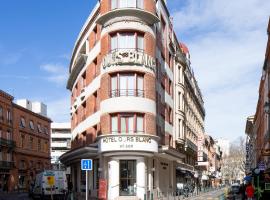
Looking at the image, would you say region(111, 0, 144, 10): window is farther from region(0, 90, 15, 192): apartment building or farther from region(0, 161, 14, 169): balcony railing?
region(0, 161, 14, 169): balcony railing

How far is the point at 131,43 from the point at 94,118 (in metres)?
9.89

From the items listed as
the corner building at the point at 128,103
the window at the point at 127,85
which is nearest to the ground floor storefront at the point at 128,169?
the corner building at the point at 128,103

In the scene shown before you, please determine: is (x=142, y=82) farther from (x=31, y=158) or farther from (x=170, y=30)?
(x=31, y=158)

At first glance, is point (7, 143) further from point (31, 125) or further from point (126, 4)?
point (126, 4)

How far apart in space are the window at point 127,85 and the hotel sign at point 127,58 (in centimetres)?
105

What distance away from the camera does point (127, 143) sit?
4022cm

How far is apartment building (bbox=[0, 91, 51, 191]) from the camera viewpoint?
3268 inches

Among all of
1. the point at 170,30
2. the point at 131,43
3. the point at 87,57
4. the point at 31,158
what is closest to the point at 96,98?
the point at 87,57

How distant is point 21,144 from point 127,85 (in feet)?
175

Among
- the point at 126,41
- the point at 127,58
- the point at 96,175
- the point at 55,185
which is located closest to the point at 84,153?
the point at 96,175

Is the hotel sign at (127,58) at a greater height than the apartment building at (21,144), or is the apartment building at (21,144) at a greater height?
the hotel sign at (127,58)

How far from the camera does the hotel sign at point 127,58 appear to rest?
1628 inches

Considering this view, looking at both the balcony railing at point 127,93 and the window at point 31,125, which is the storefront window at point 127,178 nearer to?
the balcony railing at point 127,93

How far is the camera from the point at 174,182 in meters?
59.1
